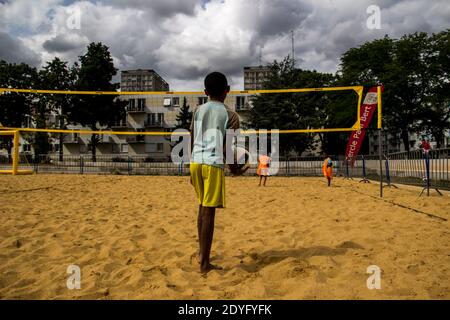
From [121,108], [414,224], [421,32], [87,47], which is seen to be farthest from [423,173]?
[87,47]

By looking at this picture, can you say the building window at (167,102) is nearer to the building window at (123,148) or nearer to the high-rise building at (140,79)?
the building window at (123,148)

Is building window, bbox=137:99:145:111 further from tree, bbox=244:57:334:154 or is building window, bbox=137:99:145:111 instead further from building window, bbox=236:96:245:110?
tree, bbox=244:57:334:154

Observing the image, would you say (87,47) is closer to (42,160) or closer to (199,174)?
(42,160)

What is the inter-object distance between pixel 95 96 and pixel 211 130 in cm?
3396

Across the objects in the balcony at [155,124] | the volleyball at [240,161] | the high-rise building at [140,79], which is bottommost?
the volleyball at [240,161]

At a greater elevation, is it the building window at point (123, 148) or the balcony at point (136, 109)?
the balcony at point (136, 109)

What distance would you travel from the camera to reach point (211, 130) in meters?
2.45

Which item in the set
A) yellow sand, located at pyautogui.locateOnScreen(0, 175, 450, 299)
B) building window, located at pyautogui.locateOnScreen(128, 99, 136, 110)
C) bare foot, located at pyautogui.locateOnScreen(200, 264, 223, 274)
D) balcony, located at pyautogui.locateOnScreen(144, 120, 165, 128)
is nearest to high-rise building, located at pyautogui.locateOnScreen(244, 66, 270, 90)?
balcony, located at pyautogui.locateOnScreen(144, 120, 165, 128)

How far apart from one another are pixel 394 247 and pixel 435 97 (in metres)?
28.6

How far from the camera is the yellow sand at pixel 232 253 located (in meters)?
1.99

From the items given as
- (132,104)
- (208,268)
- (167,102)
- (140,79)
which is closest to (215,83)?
(208,268)

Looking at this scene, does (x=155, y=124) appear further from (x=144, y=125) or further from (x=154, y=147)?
(x=154, y=147)

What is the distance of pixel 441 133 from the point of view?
27.7m

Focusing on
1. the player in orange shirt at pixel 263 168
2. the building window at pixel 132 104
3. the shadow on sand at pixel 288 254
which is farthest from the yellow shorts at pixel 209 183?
the building window at pixel 132 104
